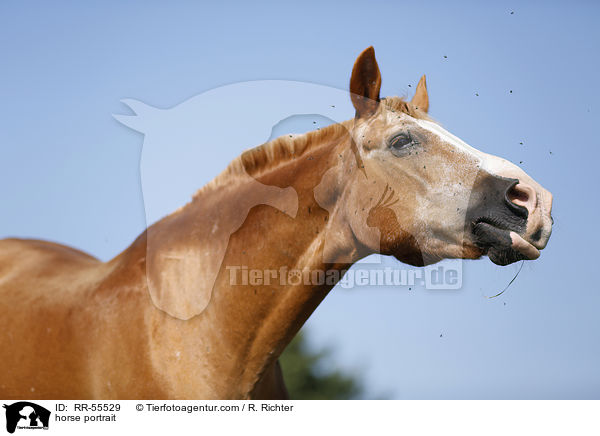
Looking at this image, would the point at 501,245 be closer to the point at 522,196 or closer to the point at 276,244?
the point at 522,196

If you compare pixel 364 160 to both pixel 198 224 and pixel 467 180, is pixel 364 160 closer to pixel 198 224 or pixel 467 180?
pixel 467 180

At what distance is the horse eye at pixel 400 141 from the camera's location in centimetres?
329

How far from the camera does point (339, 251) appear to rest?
3311 millimetres

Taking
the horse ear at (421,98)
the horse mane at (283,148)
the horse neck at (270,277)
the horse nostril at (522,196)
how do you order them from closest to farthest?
the horse nostril at (522,196) → the horse neck at (270,277) → the horse mane at (283,148) → the horse ear at (421,98)

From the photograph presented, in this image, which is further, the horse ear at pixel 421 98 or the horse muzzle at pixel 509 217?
the horse ear at pixel 421 98

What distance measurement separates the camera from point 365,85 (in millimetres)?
3480

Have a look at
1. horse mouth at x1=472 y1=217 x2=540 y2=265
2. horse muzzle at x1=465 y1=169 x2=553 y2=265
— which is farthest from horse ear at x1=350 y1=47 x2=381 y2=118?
horse mouth at x1=472 y1=217 x2=540 y2=265

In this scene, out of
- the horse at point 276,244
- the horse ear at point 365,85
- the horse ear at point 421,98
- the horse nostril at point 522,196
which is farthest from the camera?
the horse ear at point 421,98

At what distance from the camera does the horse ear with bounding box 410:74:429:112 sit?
12.9 feet

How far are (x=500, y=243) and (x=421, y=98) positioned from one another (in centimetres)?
133

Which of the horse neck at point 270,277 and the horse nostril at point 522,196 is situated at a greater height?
the horse nostril at point 522,196
